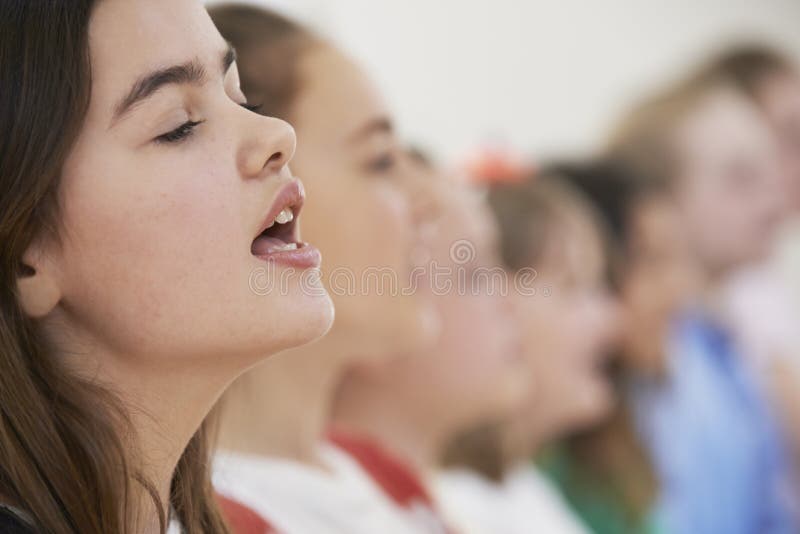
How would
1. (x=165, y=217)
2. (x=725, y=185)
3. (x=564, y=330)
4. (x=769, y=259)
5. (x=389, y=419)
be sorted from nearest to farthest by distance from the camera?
(x=165, y=217) < (x=389, y=419) < (x=564, y=330) < (x=725, y=185) < (x=769, y=259)

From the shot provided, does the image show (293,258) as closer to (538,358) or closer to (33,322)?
(33,322)

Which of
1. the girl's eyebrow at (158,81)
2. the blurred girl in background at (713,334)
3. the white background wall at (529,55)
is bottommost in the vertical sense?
the blurred girl in background at (713,334)

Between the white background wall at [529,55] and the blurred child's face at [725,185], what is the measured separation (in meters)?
A: 0.19

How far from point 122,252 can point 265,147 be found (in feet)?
0.29

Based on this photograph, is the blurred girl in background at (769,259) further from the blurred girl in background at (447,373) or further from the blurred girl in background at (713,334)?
the blurred girl in background at (447,373)

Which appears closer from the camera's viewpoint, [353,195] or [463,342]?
[353,195]

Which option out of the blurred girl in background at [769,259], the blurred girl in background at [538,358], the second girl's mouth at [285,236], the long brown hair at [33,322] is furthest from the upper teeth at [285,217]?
the blurred girl in background at [769,259]

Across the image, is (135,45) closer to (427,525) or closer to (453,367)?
(427,525)

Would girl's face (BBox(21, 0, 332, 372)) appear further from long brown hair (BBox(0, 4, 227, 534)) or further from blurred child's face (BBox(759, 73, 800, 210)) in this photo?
blurred child's face (BBox(759, 73, 800, 210))

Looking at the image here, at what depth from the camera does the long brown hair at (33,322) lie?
572 millimetres

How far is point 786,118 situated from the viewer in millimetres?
2377

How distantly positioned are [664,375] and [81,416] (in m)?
1.33

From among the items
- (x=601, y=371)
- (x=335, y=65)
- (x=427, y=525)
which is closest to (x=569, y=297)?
(x=601, y=371)

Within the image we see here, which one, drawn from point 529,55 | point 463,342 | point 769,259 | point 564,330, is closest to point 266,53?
point 463,342
